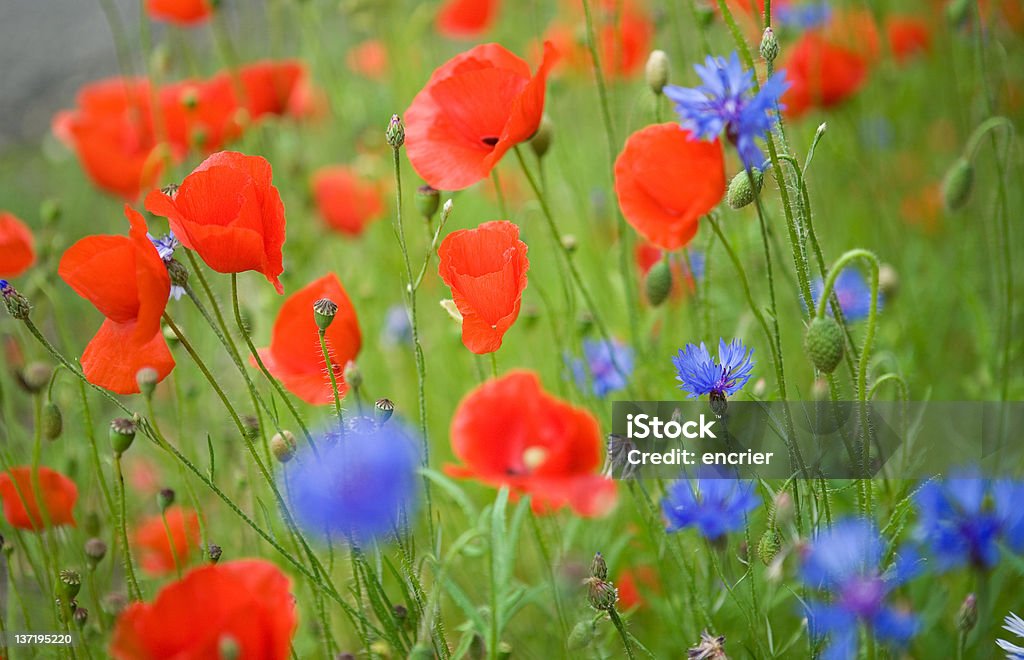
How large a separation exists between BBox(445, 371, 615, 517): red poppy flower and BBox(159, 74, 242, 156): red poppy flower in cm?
92

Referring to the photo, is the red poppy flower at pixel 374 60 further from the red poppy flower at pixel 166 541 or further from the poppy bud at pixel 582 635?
the poppy bud at pixel 582 635

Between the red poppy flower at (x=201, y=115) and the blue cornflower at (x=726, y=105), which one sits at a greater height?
the red poppy flower at (x=201, y=115)

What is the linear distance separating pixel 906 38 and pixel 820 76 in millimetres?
416

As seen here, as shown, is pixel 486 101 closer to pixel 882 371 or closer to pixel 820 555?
pixel 820 555

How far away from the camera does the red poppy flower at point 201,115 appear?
5.58 ft

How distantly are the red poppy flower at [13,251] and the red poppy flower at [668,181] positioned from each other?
0.85 metres

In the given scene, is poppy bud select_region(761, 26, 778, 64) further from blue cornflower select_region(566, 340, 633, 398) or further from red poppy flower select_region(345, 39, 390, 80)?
red poppy flower select_region(345, 39, 390, 80)

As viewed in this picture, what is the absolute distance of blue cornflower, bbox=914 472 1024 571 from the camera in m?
0.76

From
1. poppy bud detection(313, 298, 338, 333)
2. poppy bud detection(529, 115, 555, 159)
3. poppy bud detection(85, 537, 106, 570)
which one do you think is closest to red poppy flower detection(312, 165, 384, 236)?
poppy bud detection(529, 115, 555, 159)

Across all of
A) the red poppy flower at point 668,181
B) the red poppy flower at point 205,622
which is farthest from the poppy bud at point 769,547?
Answer: the red poppy flower at point 205,622

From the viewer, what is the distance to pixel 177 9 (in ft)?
6.06

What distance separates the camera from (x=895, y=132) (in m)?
2.13

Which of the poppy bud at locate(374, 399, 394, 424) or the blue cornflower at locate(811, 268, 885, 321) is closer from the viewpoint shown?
the poppy bud at locate(374, 399, 394, 424)

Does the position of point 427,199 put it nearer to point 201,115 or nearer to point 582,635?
point 582,635
